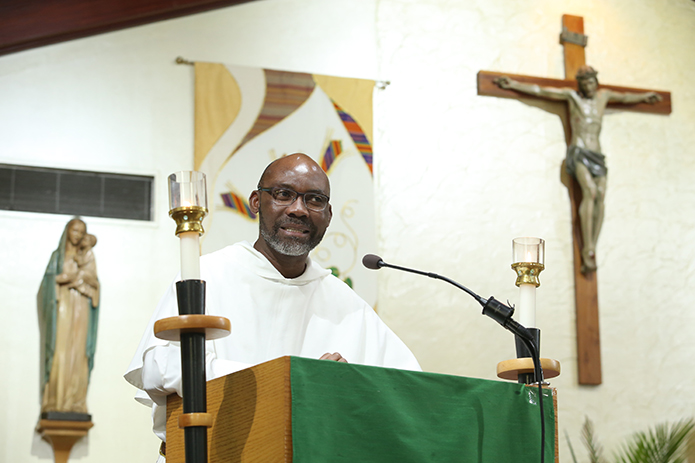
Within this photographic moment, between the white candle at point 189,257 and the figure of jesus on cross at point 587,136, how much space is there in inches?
208

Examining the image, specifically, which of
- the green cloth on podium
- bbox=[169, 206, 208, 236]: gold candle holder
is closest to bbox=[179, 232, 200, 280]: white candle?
bbox=[169, 206, 208, 236]: gold candle holder

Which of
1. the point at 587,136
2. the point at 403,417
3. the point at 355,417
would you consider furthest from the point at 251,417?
the point at 587,136

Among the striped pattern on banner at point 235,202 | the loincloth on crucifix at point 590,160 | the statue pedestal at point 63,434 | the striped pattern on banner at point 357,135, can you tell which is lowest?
the statue pedestal at point 63,434

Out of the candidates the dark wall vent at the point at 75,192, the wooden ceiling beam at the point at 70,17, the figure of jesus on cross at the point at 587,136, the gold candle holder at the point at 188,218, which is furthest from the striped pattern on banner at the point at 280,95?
the gold candle holder at the point at 188,218

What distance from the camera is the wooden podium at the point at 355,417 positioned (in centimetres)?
→ 174

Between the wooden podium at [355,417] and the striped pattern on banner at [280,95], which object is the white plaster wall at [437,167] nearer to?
the striped pattern on banner at [280,95]

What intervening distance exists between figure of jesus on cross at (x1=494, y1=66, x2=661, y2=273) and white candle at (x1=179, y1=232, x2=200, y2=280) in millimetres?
5276

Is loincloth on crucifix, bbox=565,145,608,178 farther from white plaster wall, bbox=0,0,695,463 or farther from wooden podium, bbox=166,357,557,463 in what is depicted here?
wooden podium, bbox=166,357,557,463

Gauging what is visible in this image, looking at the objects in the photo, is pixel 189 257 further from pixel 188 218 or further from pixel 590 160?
pixel 590 160

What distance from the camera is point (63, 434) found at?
557cm

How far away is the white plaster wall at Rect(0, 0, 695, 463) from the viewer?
19.9 ft

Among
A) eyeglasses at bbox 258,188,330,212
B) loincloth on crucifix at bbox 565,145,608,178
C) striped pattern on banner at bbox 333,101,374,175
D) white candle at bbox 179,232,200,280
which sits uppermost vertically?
striped pattern on banner at bbox 333,101,374,175

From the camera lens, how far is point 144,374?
225 centimetres

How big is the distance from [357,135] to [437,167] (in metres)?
0.68
